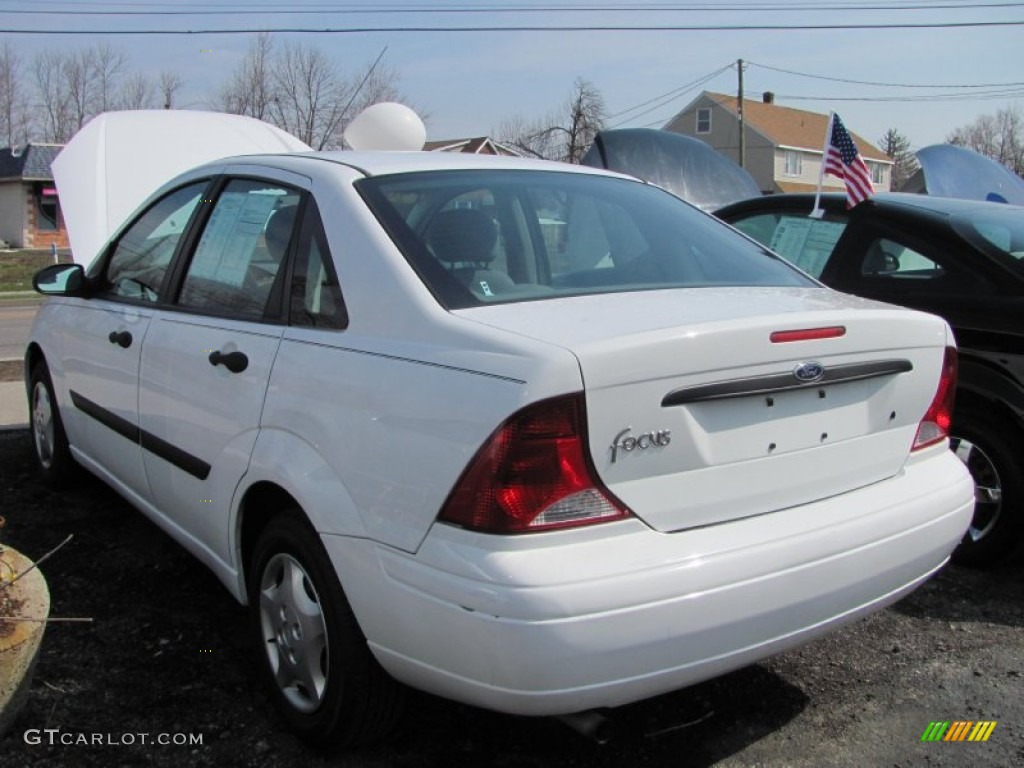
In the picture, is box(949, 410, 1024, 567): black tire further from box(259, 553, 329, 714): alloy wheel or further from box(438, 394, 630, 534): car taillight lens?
box(259, 553, 329, 714): alloy wheel

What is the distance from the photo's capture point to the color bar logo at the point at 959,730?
106 inches

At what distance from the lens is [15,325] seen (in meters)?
15.0

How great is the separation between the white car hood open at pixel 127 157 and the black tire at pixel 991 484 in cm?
488

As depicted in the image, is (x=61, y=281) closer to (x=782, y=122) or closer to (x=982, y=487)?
(x=982, y=487)

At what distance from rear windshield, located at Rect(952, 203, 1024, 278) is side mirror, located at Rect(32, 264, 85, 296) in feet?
13.1

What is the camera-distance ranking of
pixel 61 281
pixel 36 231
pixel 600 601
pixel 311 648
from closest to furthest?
pixel 600 601 < pixel 311 648 < pixel 61 281 < pixel 36 231

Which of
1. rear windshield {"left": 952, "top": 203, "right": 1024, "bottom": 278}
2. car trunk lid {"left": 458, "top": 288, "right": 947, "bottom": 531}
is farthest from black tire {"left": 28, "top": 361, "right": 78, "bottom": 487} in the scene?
rear windshield {"left": 952, "top": 203, "right": 1024, "bottom": 278}

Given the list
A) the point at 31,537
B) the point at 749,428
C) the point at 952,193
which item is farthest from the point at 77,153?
the point at 952,193

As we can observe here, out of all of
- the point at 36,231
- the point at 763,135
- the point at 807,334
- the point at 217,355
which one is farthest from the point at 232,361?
the point at 763,135

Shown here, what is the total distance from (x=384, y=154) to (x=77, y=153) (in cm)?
457

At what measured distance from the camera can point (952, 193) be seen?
27.6 feet

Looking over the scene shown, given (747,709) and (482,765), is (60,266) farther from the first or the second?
(747,709)

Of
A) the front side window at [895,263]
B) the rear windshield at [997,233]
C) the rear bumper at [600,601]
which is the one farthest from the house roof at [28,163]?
the rear bumper at [600,601]

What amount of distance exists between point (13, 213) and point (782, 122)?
1759 inches
